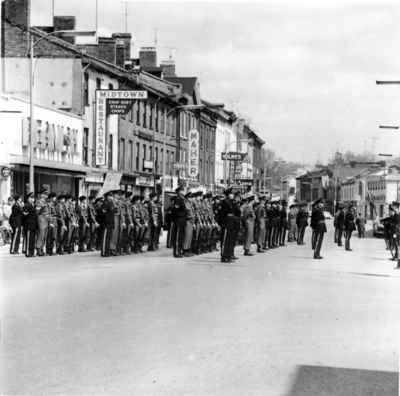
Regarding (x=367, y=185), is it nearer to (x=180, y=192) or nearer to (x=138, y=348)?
(x=180, y=192)

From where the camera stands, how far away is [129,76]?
4894 cm

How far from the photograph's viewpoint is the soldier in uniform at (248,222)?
2359cm

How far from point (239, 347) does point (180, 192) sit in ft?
43.6

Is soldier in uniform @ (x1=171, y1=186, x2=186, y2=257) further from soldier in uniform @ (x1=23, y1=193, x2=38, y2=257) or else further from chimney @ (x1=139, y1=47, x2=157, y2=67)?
chimney @ (x1=139, y1=47, x2=157, y2=67)

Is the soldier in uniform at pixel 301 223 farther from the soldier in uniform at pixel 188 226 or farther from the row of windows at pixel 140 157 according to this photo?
the row of windows at pixel 140 157

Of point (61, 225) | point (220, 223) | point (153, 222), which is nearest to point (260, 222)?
point (153, 222)

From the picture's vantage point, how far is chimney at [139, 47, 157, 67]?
66.8 m

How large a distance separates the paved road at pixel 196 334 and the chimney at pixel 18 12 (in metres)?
27.5

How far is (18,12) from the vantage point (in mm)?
41062

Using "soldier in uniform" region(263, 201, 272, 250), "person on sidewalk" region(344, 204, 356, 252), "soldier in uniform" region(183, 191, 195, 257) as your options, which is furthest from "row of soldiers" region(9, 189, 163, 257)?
"person on sidewalk" region(344, 204, 356, 252)

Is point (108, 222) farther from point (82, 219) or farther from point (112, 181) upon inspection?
point (112, 181)

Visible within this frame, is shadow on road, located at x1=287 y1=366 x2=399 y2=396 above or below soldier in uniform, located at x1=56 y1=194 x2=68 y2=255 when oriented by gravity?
below

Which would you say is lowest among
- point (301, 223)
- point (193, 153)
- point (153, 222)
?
point (301, 223)

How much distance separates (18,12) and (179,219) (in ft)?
78.1
